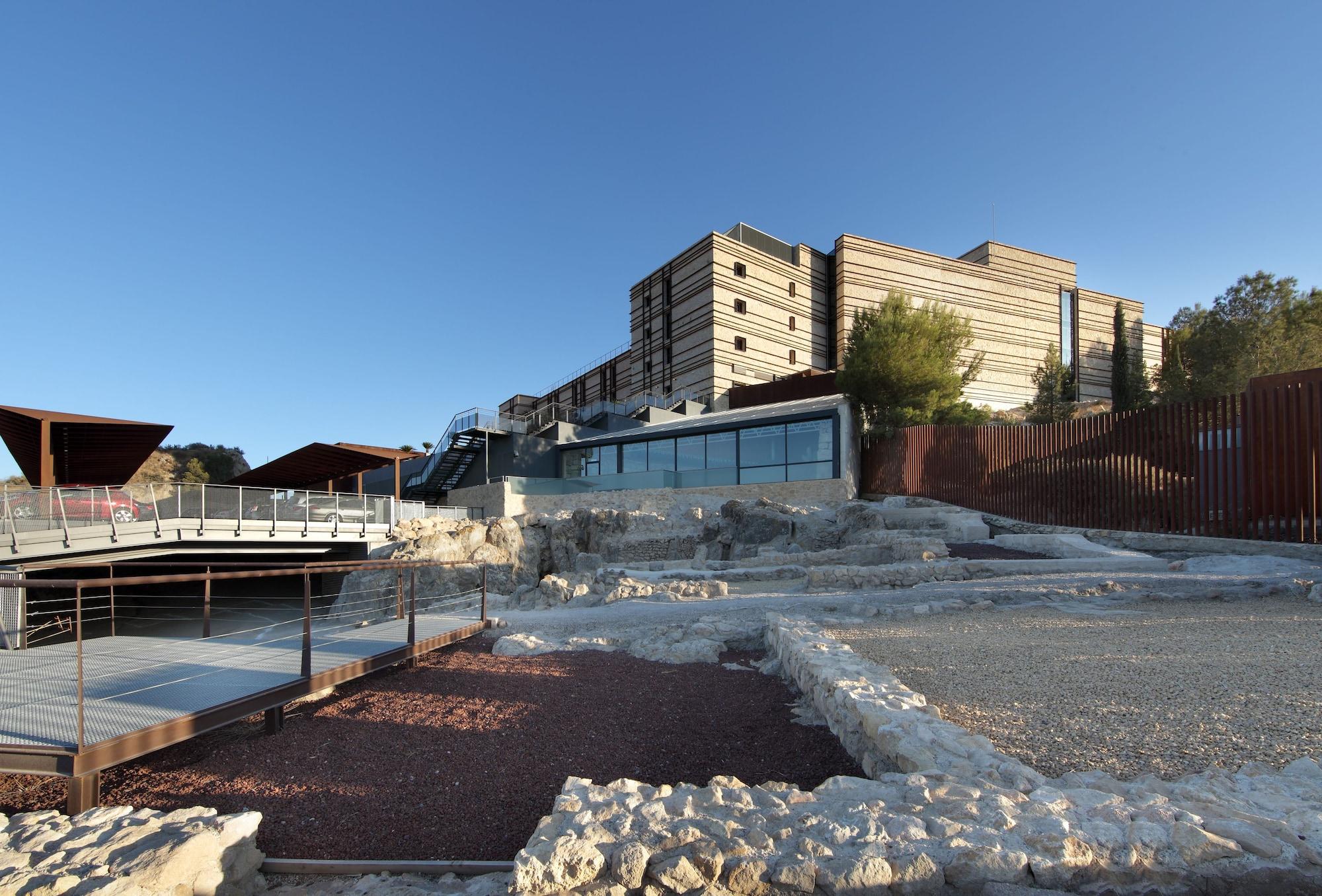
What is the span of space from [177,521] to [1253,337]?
4194 cm

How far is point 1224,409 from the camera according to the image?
514 inches

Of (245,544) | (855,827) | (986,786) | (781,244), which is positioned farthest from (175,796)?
(781,244)

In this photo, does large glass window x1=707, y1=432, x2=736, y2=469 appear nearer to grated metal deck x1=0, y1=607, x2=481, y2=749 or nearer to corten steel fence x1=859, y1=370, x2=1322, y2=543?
corten steel fence x1=859, y1=370, x2=1322, y2=543

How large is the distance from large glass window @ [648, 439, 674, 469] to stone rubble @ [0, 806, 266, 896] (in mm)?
25267

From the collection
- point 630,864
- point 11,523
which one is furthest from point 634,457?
point 630,864

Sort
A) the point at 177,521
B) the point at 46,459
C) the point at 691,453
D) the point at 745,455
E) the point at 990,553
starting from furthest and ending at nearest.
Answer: the point at 691,453 < the point at 745,455 < the point at 177,521 < the point at 46,459 < the point at 990,553

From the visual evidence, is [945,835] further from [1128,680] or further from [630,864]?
[1128,680]

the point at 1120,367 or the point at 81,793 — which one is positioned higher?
the point at 1120,367

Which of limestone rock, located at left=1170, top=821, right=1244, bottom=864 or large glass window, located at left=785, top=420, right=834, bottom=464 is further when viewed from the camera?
large glass window, located at left=785, top=420, right=834, bottom=464

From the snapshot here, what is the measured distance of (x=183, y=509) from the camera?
17203mm

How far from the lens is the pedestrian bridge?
47.7 ft

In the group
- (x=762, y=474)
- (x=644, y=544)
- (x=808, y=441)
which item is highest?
(x=808, y=441)

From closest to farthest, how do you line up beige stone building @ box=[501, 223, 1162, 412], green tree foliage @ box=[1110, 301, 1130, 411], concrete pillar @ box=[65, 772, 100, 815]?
1. concrete pillar @ box=[65, 772, 100, 815]
2. green tree foliage @ box=[1110, 301, 1130, 411]
3. beige stone building @ box=[501, 223, 1162, 412]

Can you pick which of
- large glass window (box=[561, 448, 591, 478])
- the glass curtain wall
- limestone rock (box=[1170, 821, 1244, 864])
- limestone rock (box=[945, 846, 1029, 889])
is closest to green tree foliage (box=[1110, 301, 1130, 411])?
the glass curtain wall
